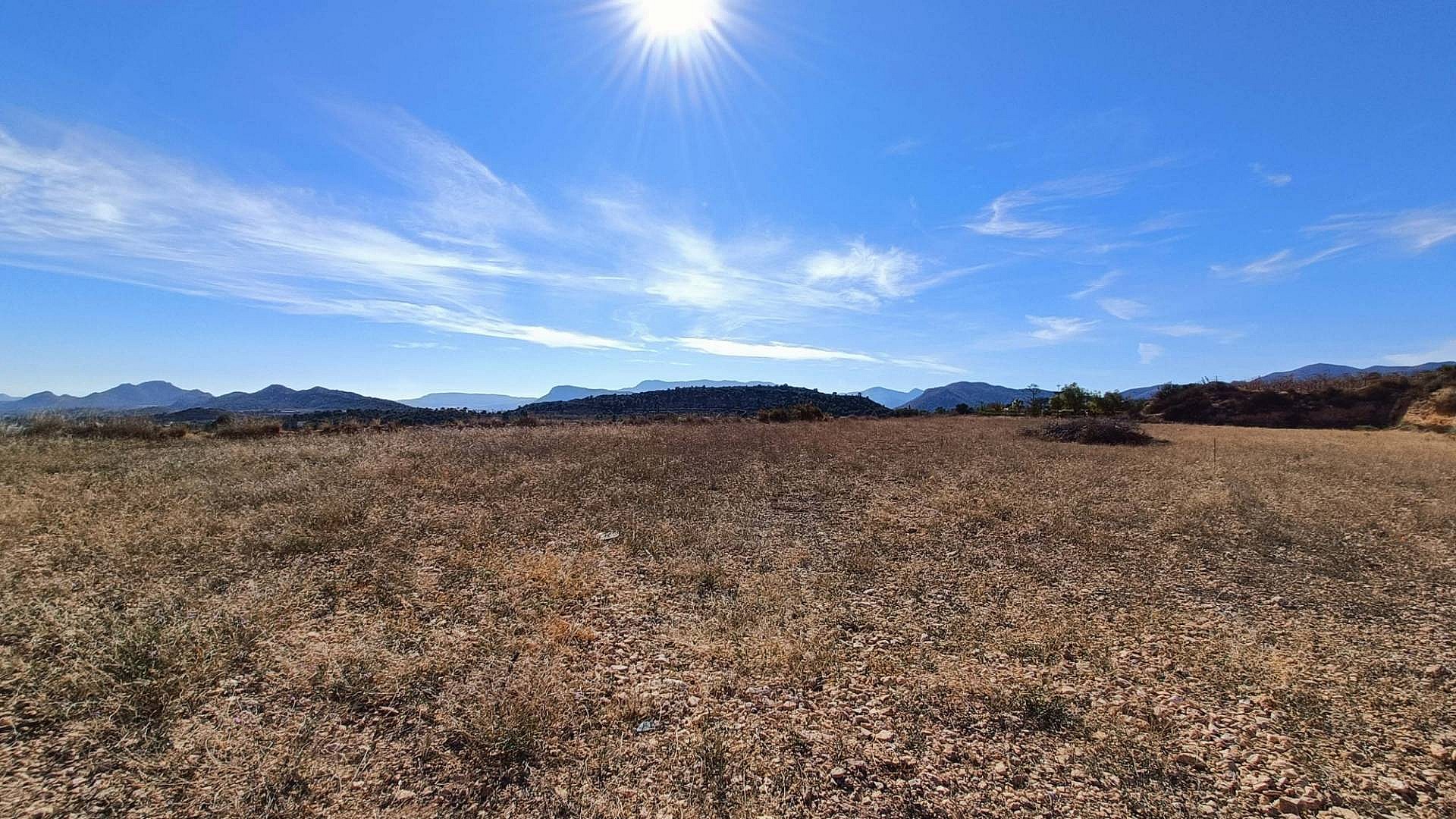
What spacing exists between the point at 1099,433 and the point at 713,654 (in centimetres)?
1896

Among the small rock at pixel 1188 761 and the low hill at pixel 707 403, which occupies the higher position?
the low hill at pixel 707 403

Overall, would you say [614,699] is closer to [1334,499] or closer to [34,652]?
[34,652]

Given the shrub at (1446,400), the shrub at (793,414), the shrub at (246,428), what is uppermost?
the shrub at (1446,400)

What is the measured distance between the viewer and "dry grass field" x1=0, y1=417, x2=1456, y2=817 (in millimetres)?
2816

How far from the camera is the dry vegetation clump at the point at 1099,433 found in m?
17.5

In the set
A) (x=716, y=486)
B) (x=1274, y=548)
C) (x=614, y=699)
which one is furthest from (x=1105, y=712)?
(x=716, y=486)

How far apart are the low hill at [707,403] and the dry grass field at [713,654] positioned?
33161 millimetres

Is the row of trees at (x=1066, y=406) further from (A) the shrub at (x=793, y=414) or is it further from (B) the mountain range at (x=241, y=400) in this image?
(B) the mountain range at (x=241, y=400)

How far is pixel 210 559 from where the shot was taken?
5.73m

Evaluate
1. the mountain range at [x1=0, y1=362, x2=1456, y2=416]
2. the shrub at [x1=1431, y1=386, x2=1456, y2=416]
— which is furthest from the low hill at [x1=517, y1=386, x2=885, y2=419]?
the shrub at [x1=1431, y1=386, x2=1456, y2=416]

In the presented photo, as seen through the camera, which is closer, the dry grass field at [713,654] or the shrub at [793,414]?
the dry grass field at [713,654]

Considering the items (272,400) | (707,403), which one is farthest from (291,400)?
(707,403)

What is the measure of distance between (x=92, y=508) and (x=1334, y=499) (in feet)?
63.9

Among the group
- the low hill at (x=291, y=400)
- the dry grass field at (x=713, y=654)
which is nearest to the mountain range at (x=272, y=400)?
the low hill at (x=291, y=400)
